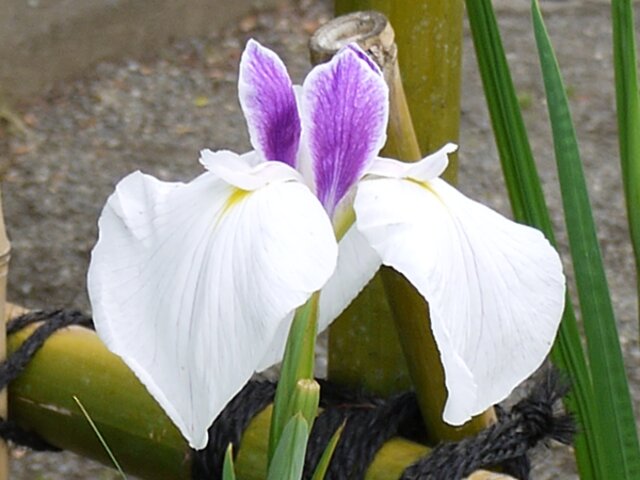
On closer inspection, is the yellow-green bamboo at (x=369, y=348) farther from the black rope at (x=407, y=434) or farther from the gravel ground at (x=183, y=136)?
the gravel ground at (x=183, y=136)

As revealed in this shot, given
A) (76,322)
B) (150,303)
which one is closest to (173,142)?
(76,322)

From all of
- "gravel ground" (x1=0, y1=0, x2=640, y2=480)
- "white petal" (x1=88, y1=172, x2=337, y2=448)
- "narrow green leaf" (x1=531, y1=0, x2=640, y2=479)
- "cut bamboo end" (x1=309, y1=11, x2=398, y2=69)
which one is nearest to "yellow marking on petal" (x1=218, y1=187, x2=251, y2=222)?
"white petal" (x1=88, y1=172, x2=337, y2=448)

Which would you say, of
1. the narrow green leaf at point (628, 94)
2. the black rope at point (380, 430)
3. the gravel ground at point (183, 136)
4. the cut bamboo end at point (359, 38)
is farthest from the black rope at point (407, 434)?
the gravel ground at point (183, 136)

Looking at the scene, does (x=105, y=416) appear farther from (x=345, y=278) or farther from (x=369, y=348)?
(x=345, y=278)

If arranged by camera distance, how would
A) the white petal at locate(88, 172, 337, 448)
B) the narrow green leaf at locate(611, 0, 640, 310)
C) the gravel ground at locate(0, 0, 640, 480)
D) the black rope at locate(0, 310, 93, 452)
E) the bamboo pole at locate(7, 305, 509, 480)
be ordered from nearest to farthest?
the white petal at locate(88, 172, 337, 448), the narrow green leaf at locate(611, 0, 640, 310), the bamboo pole at locate(7, 305, 509, 480), the black rope at locate(0, 310, 93, 452), the gravel ground at locate(0, 0, 640, 480)

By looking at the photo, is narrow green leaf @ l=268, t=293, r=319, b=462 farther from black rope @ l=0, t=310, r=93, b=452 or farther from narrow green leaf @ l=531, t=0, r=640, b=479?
black rope @ l=0, t=310, r=93, b=452

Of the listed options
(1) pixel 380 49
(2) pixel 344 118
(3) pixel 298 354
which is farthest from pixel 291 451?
(1) pixel 380 49

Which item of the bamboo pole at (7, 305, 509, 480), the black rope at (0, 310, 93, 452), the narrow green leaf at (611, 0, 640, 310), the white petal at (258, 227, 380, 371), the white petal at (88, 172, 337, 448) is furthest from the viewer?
the black rope at (0, 310, 93, 452)
